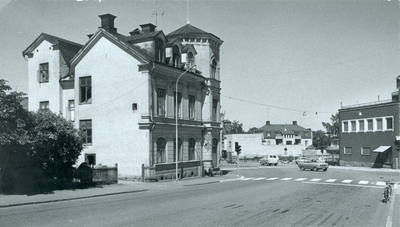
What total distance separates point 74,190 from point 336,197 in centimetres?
1417

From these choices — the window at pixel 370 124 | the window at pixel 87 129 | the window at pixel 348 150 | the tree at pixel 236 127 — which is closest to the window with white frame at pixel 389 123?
the window at pixel 370 124

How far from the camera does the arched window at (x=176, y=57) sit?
1234 inches

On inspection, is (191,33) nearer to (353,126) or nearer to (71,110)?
(71,110)

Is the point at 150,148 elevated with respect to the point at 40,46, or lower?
lower

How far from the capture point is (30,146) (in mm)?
19250

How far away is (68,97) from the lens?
32.3 metres

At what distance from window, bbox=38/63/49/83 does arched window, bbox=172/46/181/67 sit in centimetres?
1168

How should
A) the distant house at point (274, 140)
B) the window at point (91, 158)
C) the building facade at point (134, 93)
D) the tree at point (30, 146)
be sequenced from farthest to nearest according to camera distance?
the distant house at point (274, 140) → the window at point (91, 158) → the building facade at point (134, 93) → the tree at point (30, 146)

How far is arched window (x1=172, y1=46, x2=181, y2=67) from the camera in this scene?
3135 cm

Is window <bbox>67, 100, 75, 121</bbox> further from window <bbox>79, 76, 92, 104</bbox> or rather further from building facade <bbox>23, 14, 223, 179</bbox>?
window <bbox>79, 76, 92, 104</bbox>

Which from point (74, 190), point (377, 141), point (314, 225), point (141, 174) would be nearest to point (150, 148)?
point (141, 174)

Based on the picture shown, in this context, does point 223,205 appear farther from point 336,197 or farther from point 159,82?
point 159,82

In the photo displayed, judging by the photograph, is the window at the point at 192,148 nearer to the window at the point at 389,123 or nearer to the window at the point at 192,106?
the window at the point at 192,106

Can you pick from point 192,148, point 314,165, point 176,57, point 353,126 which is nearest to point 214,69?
point 176,57
